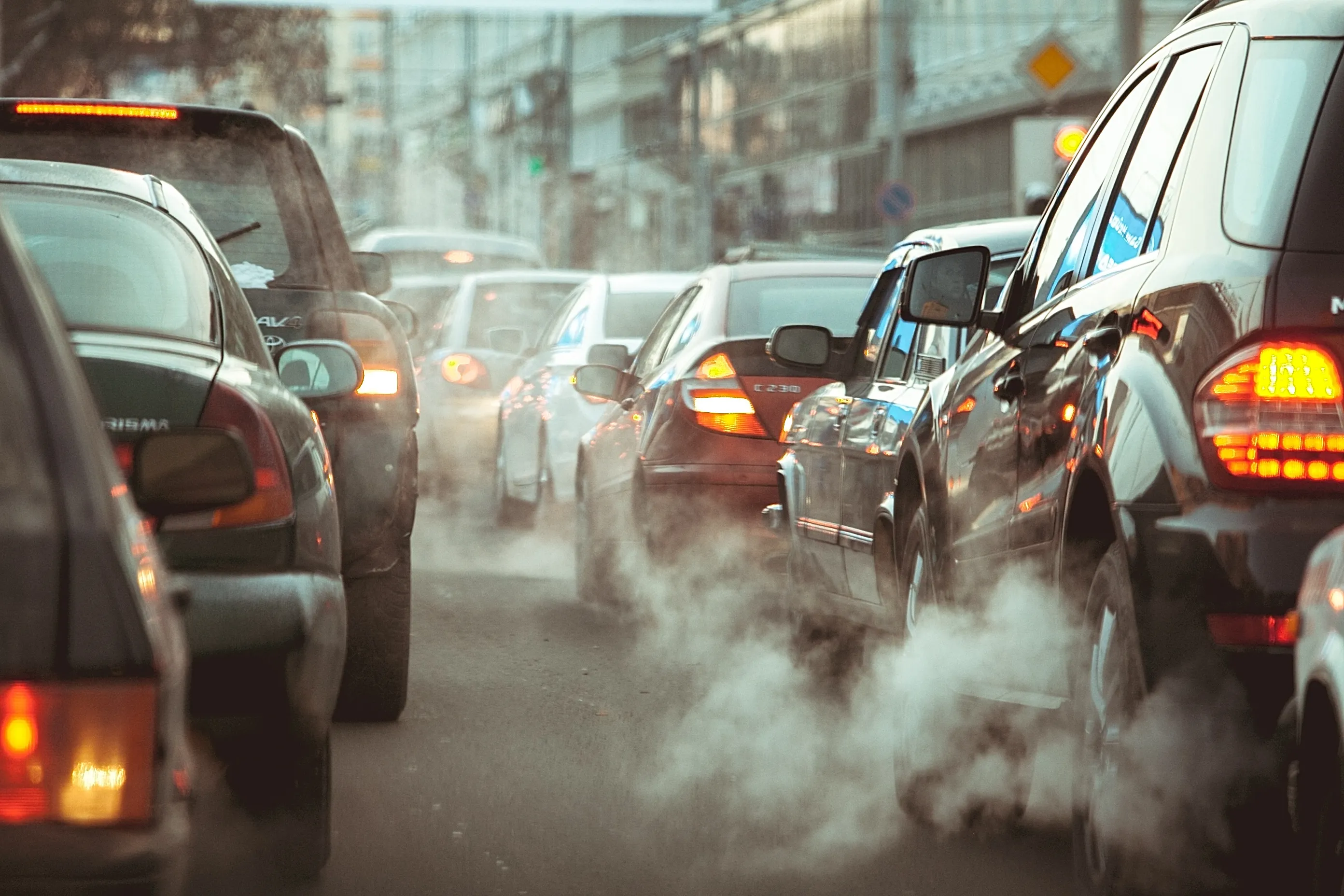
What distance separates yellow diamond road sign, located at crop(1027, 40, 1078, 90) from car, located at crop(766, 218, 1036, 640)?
10.8 metres

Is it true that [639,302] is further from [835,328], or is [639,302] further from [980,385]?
[980,385]

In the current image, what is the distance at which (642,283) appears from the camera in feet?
44.4

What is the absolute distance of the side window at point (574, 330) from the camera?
13.2 m

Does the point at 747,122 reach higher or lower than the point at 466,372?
higher

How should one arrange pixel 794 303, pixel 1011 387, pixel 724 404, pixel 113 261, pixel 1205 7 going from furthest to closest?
pixel 794 303
pixel 724 404
pixel 1011 387
pixel 113 261
pixel 1205 7

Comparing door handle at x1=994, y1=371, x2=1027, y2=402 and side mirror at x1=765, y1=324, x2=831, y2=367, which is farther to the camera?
side mirror at x1=765, y1=324, x2=831, y2=367

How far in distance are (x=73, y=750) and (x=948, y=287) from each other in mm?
3572

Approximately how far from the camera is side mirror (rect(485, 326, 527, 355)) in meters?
14.6

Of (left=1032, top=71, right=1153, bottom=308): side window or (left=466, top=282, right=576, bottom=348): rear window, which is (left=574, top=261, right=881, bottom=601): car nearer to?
(left=1032, top=71, right=1153, bottom=308): side window

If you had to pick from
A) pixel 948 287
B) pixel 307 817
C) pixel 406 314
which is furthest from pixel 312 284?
pixel 406 314

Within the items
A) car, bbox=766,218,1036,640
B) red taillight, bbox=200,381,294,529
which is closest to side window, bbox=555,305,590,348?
car, bbox=766,218,1036,640

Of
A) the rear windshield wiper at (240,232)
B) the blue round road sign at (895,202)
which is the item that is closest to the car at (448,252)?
the blue round road sign at (895,202)

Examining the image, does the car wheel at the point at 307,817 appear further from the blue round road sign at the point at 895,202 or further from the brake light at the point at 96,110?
the blue round road sign at the point at 895,202

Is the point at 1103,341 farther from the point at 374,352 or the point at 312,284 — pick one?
the point at 312,284
